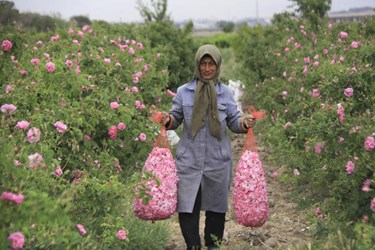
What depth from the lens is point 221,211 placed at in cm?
436

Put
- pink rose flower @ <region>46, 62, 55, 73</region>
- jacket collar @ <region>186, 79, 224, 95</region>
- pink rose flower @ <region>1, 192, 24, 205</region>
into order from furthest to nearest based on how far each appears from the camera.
→ pink rose flower @ <region>46, 62, 55, 73</region> < jacket collar @ <region>186, 79, 224, 95</region> < pink rose flower @ <region>1, 192, 24, 205</region>

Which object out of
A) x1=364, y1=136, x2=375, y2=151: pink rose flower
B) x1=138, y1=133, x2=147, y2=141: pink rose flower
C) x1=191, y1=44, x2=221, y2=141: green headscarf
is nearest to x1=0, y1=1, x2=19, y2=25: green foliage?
x1=138, y1=133, x2=147, y2=141: pink rose flower

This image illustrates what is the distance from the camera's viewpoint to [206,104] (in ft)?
14.1

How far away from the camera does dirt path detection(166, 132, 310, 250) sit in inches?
187

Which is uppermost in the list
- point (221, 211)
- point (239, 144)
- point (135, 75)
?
point (135, 75)

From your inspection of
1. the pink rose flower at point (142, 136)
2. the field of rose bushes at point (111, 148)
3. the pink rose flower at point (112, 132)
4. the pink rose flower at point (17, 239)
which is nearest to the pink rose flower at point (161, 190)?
the field of rose bushes at point (111, 148)

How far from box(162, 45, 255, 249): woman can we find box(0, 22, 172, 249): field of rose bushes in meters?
0.44

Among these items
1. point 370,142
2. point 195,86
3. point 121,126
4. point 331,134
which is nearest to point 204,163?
point 195,86

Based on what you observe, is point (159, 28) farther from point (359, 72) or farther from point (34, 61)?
point (359, 72)

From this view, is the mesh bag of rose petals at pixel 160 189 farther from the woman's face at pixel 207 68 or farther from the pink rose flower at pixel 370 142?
the pink rose flower at pixel 370 142

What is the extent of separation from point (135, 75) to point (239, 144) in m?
2.41

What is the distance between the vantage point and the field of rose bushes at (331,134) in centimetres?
352

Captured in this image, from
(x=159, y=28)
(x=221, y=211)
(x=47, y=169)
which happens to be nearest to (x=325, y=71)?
(x=221, y=211)

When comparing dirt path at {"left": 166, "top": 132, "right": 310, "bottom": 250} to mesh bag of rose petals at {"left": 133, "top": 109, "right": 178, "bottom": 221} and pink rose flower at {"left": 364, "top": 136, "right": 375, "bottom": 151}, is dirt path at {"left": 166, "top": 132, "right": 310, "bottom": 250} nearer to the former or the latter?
mesh bag of rose petals at {"left": 133, "top": 109, "right": 178, "bottom": 221}
